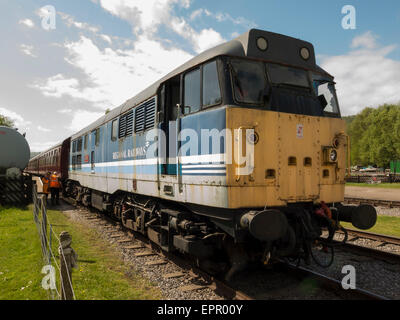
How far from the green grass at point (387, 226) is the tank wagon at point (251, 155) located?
579cm

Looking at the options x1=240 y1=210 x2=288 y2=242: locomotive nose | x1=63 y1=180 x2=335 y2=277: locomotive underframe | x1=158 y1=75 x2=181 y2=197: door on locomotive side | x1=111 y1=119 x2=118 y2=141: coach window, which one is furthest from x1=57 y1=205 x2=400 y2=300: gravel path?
x1=111 y1=119 x2=118 y2=141: coach window

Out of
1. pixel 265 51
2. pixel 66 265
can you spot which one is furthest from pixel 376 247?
pixel 66 265

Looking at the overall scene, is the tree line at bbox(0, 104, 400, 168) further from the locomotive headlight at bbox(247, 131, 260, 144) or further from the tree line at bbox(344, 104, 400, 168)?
the locomotive headlight at bbox(247, 131, 260, 144)

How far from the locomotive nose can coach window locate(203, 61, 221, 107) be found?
201 centimetres

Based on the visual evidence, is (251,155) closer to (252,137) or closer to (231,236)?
(252,137)

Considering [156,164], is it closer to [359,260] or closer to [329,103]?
[329,103]

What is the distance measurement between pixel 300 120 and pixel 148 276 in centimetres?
435

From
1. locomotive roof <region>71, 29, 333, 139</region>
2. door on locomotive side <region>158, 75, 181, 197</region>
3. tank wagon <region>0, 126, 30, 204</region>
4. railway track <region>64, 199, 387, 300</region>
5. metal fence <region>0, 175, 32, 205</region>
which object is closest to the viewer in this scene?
railway track <region>64, 199, 387, 300</region>

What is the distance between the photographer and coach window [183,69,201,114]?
5680 mm

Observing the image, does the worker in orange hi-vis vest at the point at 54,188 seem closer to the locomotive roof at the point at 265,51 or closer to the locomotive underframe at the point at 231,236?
the locomotive underframe at the point at 231,236

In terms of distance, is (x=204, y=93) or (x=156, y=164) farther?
(x=156, y=164)

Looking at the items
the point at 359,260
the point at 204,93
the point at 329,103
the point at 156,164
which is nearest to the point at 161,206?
the point at 156,164

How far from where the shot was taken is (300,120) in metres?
5.46

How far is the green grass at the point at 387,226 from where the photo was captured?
34.0 feet
